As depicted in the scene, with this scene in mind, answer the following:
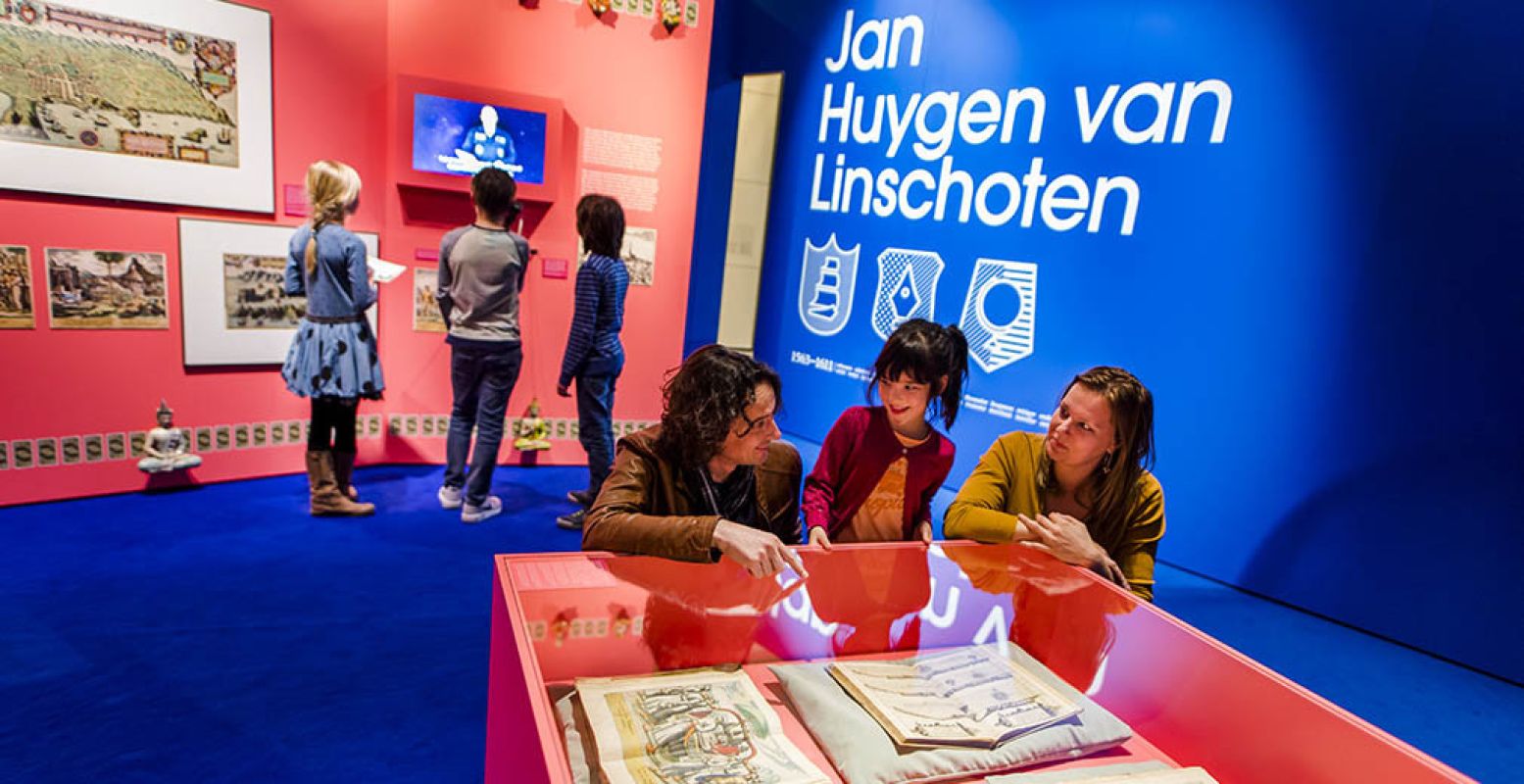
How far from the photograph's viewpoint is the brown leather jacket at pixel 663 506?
65.5 inches

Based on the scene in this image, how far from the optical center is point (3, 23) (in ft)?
11.9

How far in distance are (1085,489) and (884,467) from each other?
54cm

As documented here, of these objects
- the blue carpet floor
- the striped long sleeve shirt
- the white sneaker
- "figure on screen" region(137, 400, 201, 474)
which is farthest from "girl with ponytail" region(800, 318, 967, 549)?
"figure on screen" region(137, 400, 201, 474)

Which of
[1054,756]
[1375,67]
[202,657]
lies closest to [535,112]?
[202,657]

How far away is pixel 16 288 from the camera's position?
383 centimetres

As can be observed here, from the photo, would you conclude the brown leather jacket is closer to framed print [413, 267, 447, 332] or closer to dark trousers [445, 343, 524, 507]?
dark trousers [445, 343, 524, 507]

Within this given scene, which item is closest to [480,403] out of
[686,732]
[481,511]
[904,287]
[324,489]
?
[481,511]

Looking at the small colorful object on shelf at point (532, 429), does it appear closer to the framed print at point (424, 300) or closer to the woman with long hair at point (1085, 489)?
the framed print at point (424, 300)

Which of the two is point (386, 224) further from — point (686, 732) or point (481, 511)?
point (686, 732)

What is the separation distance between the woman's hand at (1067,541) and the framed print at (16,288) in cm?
448

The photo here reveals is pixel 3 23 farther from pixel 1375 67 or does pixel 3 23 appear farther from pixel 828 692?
pixel 1375 67

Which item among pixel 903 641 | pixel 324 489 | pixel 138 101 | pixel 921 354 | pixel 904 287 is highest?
pixel 138 101

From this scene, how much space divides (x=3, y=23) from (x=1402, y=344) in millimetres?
6277

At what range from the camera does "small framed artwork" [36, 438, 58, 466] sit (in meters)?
4.02
